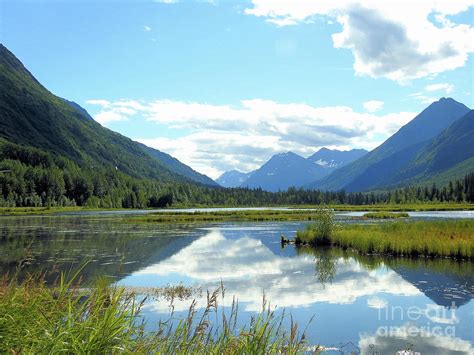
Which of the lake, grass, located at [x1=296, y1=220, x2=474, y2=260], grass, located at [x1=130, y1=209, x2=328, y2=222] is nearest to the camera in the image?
the lake

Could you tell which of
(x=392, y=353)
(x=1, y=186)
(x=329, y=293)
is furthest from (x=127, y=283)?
(x=1, y=186)

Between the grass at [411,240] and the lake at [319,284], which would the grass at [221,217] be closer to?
the grass at [411,240]

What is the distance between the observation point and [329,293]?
25.0m

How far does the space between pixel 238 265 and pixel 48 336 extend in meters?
29.4

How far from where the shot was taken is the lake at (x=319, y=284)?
677 inches

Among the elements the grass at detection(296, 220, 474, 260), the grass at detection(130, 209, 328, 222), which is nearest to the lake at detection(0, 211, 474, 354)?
the grass at detection(296, 220, 474, 260)

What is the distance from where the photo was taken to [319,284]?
27531 mm

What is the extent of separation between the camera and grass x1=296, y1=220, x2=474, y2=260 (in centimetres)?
3800

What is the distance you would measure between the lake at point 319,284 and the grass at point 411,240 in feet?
8.83

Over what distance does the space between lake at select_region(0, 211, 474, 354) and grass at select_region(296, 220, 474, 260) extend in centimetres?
269

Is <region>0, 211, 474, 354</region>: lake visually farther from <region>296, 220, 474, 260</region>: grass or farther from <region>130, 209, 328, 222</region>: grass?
<region>130, 209, 328, 222</region>: grass

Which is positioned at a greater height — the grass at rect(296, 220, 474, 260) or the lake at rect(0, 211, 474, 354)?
the grass at rect(296, 220, 474, 260)

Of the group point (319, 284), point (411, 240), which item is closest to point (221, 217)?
point (411, 240)

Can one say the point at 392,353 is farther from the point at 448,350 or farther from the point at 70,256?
the point at 70,256
